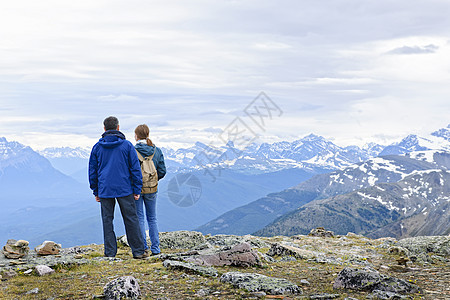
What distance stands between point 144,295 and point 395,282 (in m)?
6.35

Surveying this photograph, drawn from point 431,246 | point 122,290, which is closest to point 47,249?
point 122,290

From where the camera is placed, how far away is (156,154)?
15391 mm

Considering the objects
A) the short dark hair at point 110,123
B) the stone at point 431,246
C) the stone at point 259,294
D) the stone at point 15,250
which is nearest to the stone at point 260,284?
the stone at point 259,294

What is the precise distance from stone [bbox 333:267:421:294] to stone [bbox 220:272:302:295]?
134 centimetres

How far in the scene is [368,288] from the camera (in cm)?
963

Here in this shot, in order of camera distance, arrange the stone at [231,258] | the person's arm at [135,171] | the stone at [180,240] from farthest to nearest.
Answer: the stone at [180,240] < the person's arm at [135,171] < the stone at [231,258]

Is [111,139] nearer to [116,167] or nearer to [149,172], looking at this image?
[116,167]

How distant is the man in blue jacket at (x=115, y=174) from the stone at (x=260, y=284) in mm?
5274

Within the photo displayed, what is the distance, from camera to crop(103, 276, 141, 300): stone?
8559 mm

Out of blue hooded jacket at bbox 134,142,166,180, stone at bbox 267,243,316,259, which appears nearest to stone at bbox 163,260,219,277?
blue hooded jacket at bbox 134,142,166,180

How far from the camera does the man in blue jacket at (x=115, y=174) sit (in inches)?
542

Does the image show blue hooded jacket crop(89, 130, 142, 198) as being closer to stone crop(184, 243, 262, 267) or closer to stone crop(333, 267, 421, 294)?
stone crop(184, 243, 262, 267)

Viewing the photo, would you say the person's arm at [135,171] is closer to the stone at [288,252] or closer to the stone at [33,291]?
the stone at [33,291]

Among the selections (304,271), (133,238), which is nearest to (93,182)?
(133,238)
